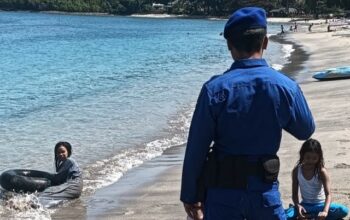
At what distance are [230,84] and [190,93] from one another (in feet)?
69.8

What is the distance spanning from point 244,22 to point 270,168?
2.60ft

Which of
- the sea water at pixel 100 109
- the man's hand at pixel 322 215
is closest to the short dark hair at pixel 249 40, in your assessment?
the man's hand at pixel 322 215

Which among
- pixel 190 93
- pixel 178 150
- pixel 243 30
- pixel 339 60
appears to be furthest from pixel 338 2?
pixel 243 30

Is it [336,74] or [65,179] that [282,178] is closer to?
[65,179]

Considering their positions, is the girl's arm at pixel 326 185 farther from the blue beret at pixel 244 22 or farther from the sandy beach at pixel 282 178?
the blue beret at pixel 244 22

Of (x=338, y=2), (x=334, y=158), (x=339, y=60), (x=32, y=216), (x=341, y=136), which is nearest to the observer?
(x=32, y=216)

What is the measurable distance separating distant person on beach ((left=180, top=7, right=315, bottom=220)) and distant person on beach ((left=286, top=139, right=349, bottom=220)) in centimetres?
258

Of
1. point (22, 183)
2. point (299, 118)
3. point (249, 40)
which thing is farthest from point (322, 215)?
point (22, 183)

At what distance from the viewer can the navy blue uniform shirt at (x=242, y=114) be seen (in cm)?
334

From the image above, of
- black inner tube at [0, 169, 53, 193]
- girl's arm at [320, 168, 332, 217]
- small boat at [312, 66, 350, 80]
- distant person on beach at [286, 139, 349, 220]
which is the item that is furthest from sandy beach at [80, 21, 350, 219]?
small boat at [312, 66, 350, 80]

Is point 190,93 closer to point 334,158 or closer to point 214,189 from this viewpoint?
point 334,158

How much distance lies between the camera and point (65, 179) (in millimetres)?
10023

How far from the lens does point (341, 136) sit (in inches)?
462

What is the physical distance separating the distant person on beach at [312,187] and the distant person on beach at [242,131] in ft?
8.46
